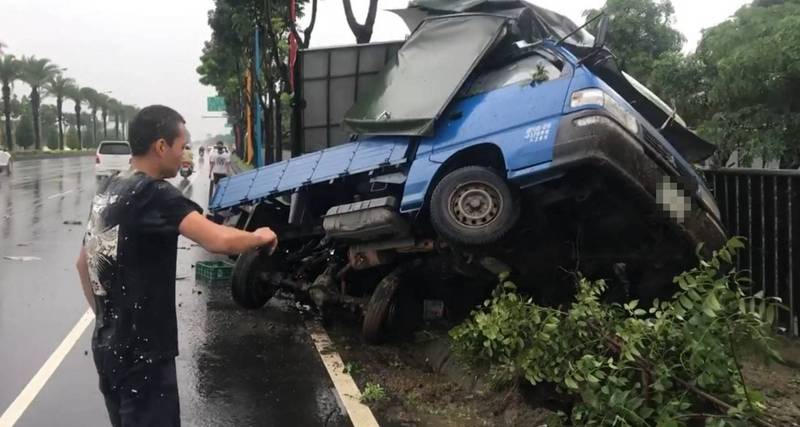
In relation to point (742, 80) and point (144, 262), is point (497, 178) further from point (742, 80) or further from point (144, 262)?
point (742, 80)

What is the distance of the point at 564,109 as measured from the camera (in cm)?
462

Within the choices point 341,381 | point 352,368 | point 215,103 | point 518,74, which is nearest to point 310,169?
point 352,368

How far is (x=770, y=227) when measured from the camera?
5.71 meters

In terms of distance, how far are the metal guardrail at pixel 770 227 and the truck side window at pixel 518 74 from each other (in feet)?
6.94

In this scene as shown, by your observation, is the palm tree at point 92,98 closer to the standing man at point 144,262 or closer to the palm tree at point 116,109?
the palm tree at point 116,109

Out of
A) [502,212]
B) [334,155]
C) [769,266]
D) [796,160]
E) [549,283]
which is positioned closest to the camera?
[502,212]

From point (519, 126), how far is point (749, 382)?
2210 millimetres

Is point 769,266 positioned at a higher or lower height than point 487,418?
higher

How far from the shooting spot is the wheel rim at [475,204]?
482 centimetres

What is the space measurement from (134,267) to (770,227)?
5.05 m

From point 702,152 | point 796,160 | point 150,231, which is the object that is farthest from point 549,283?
point 796,160

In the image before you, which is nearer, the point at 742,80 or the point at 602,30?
the point at 602,30

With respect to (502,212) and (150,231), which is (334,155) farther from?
(150,231)

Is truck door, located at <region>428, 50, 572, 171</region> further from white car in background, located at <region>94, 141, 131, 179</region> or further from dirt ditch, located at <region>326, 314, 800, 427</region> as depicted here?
white car in background, located at <region>94, 141, 131, 179</region>
